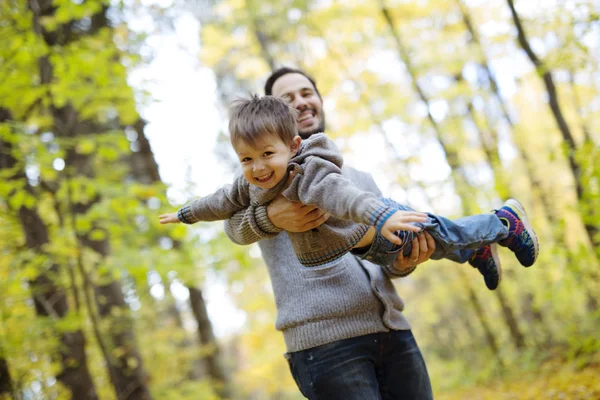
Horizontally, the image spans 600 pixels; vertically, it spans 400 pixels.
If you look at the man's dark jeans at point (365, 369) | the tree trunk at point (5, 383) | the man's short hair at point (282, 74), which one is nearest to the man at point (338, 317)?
the man's dark jeans at point (365, 369)

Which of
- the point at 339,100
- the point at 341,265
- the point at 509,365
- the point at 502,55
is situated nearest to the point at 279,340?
the point at 509,365

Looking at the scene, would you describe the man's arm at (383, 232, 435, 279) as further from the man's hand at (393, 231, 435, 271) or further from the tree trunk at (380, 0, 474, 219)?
the tree trunk at (380, 0, 474, 219)

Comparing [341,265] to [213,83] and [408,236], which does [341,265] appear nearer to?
[408,236]

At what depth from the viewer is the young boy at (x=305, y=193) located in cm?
165

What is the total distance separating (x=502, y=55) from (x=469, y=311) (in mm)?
7311

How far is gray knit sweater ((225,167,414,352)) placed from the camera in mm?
1866

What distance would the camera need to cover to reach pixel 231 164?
12453mm

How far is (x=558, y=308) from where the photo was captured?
8.03 m

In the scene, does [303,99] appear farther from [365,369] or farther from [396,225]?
[365,369]

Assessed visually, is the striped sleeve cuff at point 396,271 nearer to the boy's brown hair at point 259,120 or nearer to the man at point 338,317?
the man at point 338,317

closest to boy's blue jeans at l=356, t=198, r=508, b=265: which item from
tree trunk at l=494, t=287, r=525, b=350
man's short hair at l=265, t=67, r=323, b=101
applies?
man's short hair at l=265, t=67, r=323, b=101

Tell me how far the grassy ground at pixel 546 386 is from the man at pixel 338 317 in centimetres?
252

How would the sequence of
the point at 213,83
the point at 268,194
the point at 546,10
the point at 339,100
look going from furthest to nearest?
the point at 213,83 → the point at 339,100 → the point at 546,10 → the point at 268,194

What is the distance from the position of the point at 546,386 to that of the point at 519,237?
416 cm
